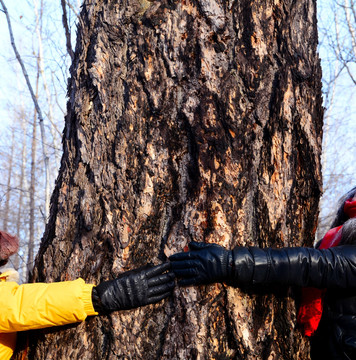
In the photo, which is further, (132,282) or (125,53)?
(125,53)

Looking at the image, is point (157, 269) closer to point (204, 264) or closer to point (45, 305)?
point (204, 264)

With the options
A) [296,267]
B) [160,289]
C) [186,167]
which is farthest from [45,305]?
[296,267]

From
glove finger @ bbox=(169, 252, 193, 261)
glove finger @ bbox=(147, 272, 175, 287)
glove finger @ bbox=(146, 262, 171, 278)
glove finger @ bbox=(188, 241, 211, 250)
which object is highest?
glove finger @ bbox=(188, 241, 211, 250)

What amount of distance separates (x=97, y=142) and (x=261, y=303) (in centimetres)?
99

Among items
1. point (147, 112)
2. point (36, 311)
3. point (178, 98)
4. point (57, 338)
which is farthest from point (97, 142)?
point (57, 338)

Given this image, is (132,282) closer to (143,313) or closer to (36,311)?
(143,313)

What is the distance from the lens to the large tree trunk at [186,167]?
167cm

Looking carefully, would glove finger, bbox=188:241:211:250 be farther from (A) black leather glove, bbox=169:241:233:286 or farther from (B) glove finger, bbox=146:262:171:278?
(B) glove finger, bbox=146:262:171:278

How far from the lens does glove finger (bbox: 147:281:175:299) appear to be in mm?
1643

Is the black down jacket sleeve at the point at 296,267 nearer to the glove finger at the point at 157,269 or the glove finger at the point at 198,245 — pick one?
the glove finger at the point at 198,245

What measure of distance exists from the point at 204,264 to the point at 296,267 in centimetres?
39

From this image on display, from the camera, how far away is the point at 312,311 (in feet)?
6.16

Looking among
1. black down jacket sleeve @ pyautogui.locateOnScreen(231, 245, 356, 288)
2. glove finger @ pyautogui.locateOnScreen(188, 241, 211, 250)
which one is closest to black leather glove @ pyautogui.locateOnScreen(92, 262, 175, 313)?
glove finger @ pyautogui.locateOnScreen(188, 241, 211, 250)

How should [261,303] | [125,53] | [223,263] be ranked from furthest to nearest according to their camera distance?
[125,53] < [261,303] < [223,263]
